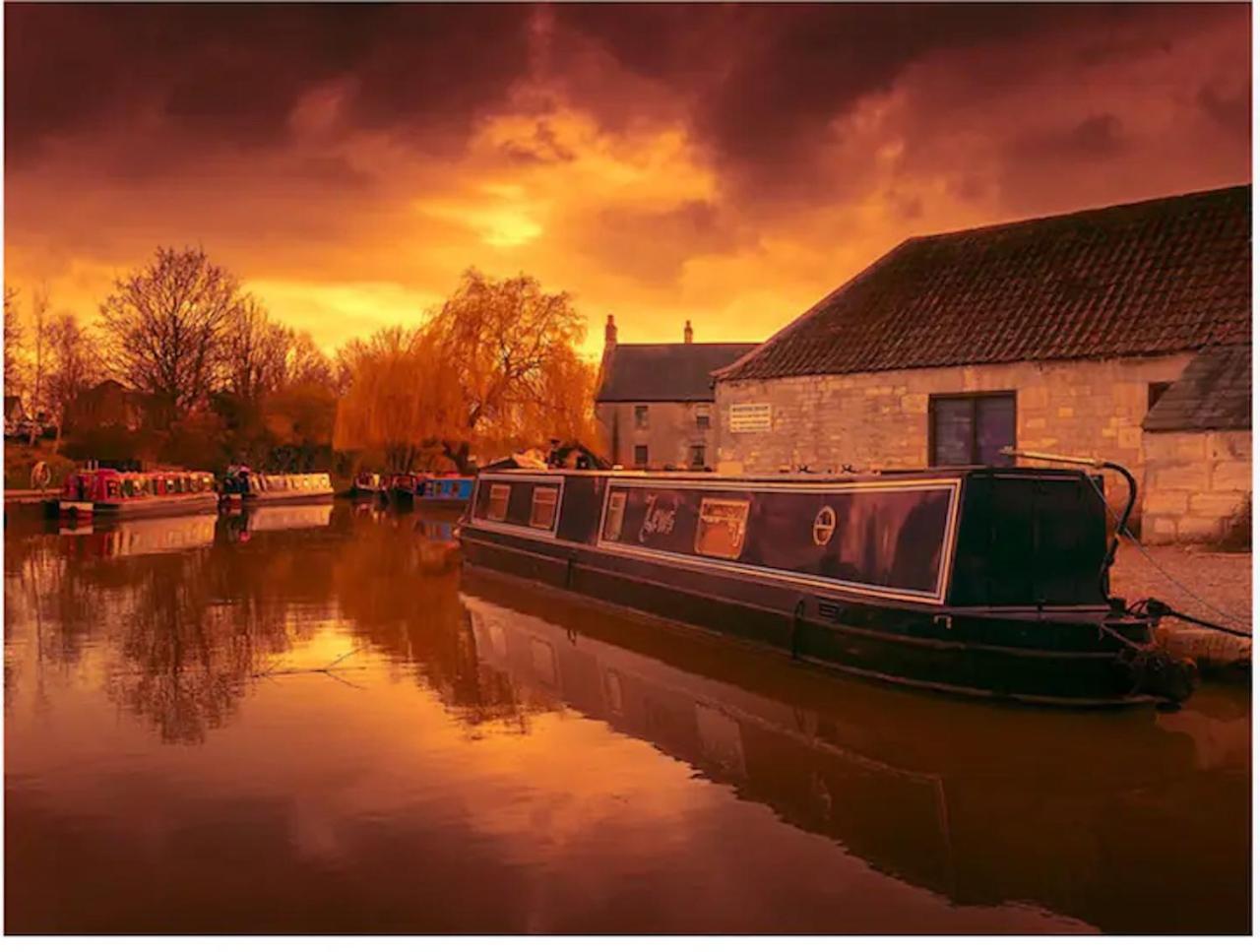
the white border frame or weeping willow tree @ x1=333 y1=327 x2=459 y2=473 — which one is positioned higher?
weeping willow tree @ x1=333 y1=327 x2=459 y2=473

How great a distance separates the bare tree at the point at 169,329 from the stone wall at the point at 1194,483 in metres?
30.7

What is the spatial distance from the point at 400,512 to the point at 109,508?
7584mm

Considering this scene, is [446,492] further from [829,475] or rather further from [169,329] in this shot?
[829,475]

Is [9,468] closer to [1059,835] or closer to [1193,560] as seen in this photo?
[1193,560]

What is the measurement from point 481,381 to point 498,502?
1805 cm

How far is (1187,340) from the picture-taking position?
13.5 m

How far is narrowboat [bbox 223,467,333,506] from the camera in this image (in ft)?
113

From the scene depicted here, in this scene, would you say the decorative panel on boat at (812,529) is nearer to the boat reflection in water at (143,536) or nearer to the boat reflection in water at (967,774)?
the boat reflection in water at (967,774)

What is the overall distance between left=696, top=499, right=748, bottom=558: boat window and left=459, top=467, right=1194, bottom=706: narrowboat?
17 mm

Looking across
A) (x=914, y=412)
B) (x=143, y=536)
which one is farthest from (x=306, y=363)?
(x=914, y=412)

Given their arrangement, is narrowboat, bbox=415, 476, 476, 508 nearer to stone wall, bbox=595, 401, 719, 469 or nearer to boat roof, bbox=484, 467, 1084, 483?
stone wall, bbox=595, 401, 719, 469

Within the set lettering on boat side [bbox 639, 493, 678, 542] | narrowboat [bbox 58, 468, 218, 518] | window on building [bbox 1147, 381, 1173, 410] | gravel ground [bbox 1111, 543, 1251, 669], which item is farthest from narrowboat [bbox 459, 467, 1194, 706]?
narrowboat [bbox 58, 468, 218, 518]

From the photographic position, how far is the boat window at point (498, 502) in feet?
49.0

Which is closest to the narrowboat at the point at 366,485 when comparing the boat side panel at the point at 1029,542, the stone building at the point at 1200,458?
the stone building at the point at 1200,458
